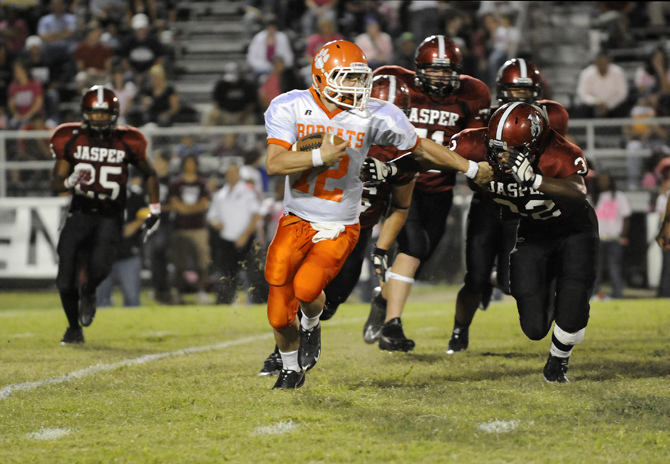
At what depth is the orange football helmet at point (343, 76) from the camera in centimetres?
449

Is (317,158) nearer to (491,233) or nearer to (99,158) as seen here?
(491,233)

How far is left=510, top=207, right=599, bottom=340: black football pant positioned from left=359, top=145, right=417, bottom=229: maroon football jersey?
0.99 metres

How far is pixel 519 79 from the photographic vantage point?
619cm

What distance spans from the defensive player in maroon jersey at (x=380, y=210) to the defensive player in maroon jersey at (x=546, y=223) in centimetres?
78

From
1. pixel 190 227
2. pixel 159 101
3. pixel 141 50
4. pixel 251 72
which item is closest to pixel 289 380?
pixel 190 227

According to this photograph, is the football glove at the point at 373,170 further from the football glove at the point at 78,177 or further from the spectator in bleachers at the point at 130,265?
the spectator in bleachers at the point at 130,265

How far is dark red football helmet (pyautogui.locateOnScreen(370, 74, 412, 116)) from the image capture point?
580 centimetres

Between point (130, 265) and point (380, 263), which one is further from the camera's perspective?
point (130, 265)

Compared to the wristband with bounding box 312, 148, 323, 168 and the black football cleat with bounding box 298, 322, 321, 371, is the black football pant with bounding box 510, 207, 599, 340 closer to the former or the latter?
the black football cleat with bounding box 298, 322, 321, 371

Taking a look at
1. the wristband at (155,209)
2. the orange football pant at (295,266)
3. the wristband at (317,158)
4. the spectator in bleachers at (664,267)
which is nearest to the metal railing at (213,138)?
the spectator in bleachers at (664,267)

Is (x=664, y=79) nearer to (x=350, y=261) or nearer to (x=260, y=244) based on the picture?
(x=260, y=244)

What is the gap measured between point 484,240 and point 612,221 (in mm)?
5423

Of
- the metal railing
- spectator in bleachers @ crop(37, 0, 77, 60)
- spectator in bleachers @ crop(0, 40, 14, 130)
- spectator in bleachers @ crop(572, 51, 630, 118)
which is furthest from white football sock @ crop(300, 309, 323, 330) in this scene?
spectator in bleachers @ crop(37, 0, 77, 60)

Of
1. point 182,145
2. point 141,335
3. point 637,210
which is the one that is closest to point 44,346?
point 141,335
